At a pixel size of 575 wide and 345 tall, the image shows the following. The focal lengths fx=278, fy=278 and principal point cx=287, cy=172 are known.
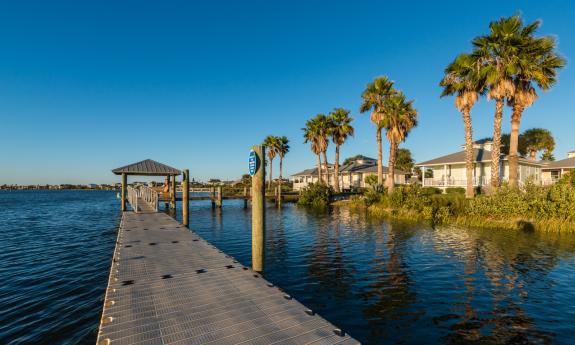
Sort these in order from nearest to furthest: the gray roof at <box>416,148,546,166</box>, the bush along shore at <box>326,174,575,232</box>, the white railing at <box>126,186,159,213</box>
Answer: the bush along shore at <box>326,174,575,232</box>
the white railing at <box>126,186,159,213</box>
the gray roof at <box>416,148,546,166</box>

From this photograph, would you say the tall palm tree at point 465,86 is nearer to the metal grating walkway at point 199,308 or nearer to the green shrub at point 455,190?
the green shrub at point 455,190

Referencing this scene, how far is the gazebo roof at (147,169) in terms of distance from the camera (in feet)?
67.8

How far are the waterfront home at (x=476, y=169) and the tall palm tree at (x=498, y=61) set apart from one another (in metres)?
10.4

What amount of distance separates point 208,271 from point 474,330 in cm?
646

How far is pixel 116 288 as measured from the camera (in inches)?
241

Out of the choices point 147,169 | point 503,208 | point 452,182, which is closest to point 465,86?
point 503,208

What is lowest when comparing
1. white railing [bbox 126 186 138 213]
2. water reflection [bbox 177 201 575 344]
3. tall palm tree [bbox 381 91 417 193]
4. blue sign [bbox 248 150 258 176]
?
water reflection [bbox 177 201 575 344]

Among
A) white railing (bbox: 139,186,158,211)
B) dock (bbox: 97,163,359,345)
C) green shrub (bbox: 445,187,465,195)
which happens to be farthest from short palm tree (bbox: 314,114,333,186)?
dock (bbox: 97,163,359,345)

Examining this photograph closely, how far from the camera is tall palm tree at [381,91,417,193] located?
100 feet

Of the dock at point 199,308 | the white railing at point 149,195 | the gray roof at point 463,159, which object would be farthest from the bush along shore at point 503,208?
the white railing at point 149,195

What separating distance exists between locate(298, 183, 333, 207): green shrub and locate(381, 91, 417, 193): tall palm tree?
852cm

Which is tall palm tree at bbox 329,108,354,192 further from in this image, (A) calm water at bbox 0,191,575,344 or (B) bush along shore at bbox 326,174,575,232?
(A) calm water at bbox 0,191,575,344

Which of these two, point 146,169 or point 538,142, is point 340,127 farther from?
point 538,142

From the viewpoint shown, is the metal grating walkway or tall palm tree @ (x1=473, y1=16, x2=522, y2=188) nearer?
the metal grating walkway
